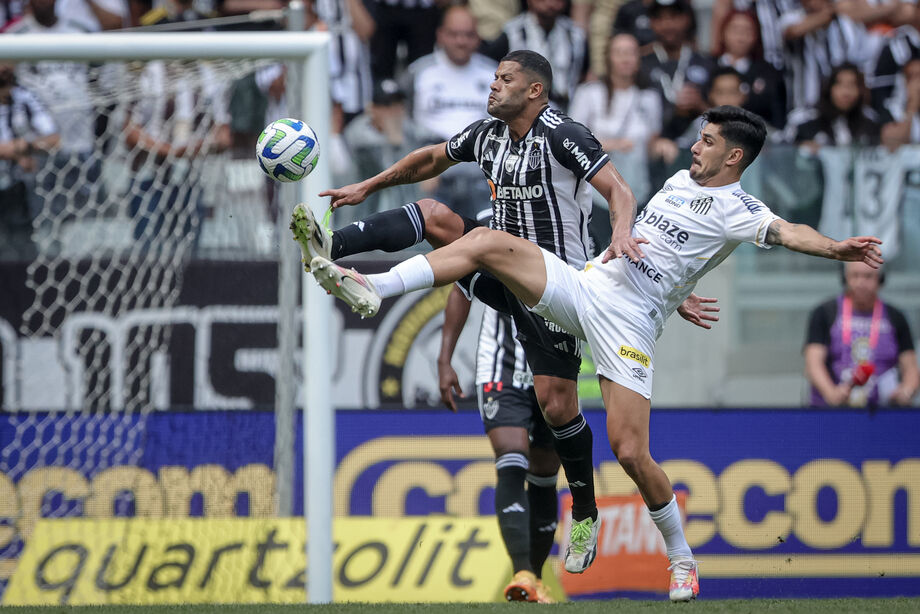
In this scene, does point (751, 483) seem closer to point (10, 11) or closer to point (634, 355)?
point (634, 355)

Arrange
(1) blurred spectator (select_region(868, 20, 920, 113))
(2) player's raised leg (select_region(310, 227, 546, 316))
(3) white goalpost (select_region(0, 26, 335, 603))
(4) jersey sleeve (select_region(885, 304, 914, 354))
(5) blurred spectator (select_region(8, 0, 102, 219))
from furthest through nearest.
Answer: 1. (1) blurred spectator (select_region(868, 20, 920, 113))
2. (4) jersey sleeve (select_region(885, 304, 914, 354))
3. (5) blurred spectator (select_region(8, 0, 102, 219))
4. (3) white goalpost (select_region(0, 26, 335, 603))
5. (2) player's raised leg (select_region(310, 227, 546, 316))

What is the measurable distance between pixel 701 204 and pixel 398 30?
5.13 metres

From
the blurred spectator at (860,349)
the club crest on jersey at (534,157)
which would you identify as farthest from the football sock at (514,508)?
the blurred spectator at (860,349)

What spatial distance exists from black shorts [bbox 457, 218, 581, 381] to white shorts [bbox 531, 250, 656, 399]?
0.22 meters

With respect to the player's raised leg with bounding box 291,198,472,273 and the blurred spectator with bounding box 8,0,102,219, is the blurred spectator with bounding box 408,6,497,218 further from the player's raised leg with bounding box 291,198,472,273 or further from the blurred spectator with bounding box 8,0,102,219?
the player's raised leg with bounding box 291,198,472,273

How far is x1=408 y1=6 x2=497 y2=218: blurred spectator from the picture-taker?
9.62m

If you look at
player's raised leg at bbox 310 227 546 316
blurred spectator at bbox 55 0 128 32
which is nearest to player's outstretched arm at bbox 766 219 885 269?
player's raised leg at bbox 310 227 546 316

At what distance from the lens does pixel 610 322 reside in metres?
5.57

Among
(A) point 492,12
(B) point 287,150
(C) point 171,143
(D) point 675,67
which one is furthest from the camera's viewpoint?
(A) point 492,12

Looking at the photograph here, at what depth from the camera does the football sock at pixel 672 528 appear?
564 cm

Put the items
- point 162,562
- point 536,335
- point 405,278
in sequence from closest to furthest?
point 405,278 < point 536,335 < point 162,562

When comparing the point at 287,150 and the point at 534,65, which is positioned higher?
the point at 534,65

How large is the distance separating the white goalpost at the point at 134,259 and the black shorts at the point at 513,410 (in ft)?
2.78

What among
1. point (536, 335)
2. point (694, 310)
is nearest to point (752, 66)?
point (694, 310)
